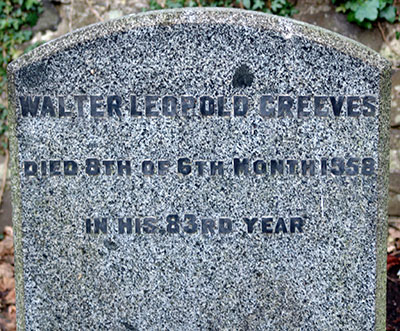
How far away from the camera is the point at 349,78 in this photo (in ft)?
5.85

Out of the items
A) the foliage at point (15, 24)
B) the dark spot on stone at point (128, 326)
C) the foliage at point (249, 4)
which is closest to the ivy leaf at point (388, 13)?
the foliage at point (249, 4)

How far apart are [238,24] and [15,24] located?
2063 mm

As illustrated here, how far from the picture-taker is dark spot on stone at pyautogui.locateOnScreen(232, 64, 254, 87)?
1787 mm

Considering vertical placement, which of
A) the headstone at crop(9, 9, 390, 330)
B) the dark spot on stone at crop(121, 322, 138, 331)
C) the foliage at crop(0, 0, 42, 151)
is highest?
the foliage at crop(0, 0, 42, 151)

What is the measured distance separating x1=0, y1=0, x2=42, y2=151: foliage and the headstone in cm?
165

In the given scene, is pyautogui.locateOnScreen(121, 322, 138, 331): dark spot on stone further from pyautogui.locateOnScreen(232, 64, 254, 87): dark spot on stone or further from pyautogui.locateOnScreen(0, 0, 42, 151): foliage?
pyautogui.locateOnScreen(0, 0, 42, 151): foliage

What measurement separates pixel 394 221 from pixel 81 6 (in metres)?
2.44

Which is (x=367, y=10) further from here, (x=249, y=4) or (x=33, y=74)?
(x=33, y=74)

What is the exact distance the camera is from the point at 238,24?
5.79ft

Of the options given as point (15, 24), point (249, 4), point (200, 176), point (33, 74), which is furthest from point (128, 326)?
point (15, 24)

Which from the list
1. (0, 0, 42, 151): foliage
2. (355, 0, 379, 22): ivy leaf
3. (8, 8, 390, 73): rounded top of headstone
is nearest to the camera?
(8, 8, 390, 73): rounded top of headstone

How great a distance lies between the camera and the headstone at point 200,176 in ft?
5.86

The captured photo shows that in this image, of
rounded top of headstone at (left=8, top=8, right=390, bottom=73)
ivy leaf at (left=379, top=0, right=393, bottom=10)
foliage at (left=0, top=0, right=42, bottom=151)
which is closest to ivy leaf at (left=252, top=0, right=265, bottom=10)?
ivy leaf at (left=379, top=0, right=393, bottom=10)

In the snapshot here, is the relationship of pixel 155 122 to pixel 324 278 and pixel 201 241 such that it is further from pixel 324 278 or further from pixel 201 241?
pixel 324 278
